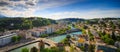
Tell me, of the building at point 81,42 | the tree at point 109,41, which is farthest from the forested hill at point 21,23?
the tree at point 109,41

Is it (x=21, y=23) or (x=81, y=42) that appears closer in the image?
(x=81, y=42)

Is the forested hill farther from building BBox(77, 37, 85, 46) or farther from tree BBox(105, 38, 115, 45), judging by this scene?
tree BBox(105, 38, 115, 45)

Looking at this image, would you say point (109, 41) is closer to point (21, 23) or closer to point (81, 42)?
point (81, 42)

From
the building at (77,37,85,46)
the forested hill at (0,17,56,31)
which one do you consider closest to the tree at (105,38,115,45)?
the building at (77,37,85,46)

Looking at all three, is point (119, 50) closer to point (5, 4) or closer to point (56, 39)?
point (56, 39)

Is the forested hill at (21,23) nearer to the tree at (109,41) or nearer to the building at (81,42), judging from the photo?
the building at (81,42)

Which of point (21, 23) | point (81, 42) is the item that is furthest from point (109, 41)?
point (21, 23)

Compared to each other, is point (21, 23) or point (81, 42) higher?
point (21, 23)

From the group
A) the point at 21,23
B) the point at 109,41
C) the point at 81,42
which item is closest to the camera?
the point at 81,42

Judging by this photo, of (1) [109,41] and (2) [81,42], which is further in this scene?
(1) [109,41]

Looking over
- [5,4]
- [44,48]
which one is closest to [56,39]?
[44,48]

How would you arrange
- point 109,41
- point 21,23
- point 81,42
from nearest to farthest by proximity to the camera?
point 81,42, point 109,41, point 21,23
